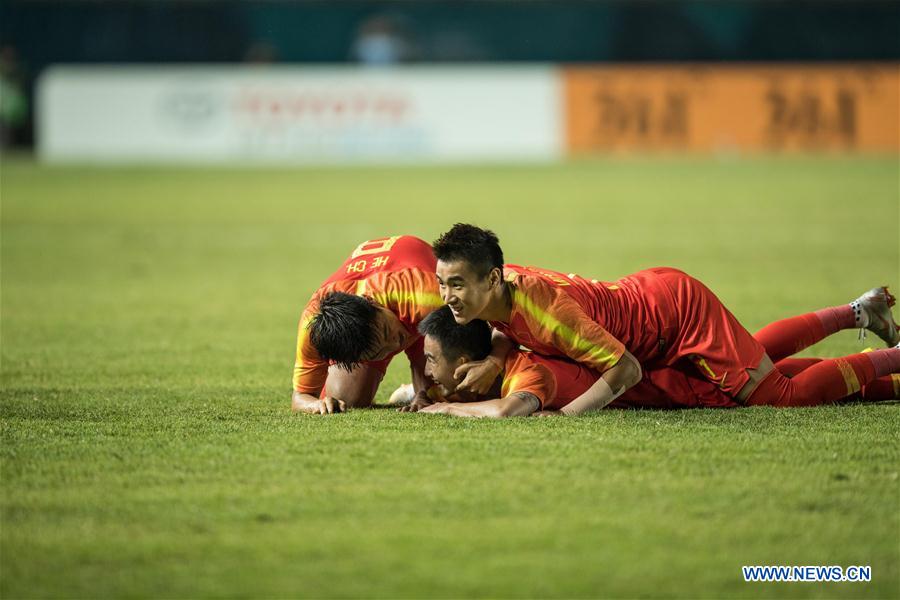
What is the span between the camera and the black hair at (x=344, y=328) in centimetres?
542

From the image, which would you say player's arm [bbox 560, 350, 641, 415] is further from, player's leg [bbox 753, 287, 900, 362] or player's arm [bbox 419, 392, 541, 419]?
player's leg [bbox 753, 287, 900, 362]

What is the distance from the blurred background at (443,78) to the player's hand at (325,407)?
63.1 ft

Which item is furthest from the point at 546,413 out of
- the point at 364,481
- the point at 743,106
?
the point at 743,106

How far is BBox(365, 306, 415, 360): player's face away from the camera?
552cm

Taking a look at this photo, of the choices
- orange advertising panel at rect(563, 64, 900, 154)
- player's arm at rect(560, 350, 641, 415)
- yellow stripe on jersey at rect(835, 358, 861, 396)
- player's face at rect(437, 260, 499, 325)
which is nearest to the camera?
player's face at rect(437, 260, 499, 325)

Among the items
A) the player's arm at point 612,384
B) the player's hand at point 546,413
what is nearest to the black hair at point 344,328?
the player's hand at point 546,413

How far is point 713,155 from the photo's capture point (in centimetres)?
2511

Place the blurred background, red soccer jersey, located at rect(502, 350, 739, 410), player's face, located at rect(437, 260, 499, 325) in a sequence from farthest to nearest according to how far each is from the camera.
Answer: the blurred background, red soccer jersey, located at rect(502, 350, 739, 410), player's face, located at rect(437, 260, 499, 325)

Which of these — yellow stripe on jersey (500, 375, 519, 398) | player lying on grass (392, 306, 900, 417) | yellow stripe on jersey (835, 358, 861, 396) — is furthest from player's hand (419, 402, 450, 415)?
yellow stripe on jersey (835, 358, 861, 396)

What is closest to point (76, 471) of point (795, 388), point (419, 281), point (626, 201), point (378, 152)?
point (419, 281)

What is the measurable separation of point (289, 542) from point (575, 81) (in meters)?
21.9

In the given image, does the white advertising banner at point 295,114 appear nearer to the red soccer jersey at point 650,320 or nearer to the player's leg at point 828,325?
the player's leg at point 828,325

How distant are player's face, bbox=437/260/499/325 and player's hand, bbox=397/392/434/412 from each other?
649 millimetres

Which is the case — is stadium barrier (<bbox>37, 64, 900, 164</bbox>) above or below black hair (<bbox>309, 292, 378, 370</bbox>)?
above
